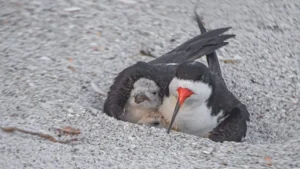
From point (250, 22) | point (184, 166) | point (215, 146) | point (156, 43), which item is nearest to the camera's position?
point (184, 166)

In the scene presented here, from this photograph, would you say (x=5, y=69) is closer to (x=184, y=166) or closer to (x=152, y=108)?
(x=152, y=108)

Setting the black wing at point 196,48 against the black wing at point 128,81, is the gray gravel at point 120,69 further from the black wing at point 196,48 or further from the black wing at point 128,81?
the black wing at point 196,48

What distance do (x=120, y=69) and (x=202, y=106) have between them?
2.44 feet

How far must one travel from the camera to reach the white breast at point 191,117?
4.57 meters

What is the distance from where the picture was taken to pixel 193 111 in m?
4.58

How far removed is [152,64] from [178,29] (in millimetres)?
890

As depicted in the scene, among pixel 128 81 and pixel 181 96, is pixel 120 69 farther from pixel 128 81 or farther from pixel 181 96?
pixel 181 96

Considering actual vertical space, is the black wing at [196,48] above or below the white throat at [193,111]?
above

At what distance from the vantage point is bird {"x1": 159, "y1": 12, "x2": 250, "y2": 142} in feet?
14.6

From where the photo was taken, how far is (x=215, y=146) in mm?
4074

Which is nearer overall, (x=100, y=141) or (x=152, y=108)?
(x=100, y=141)

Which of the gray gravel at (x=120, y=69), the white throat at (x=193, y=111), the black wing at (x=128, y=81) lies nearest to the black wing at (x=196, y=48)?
the gray gravel at (x=120, y=69)

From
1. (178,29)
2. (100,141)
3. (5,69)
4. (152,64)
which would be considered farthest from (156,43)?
(100,141)

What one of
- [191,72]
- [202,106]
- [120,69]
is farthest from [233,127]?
[120,69]
